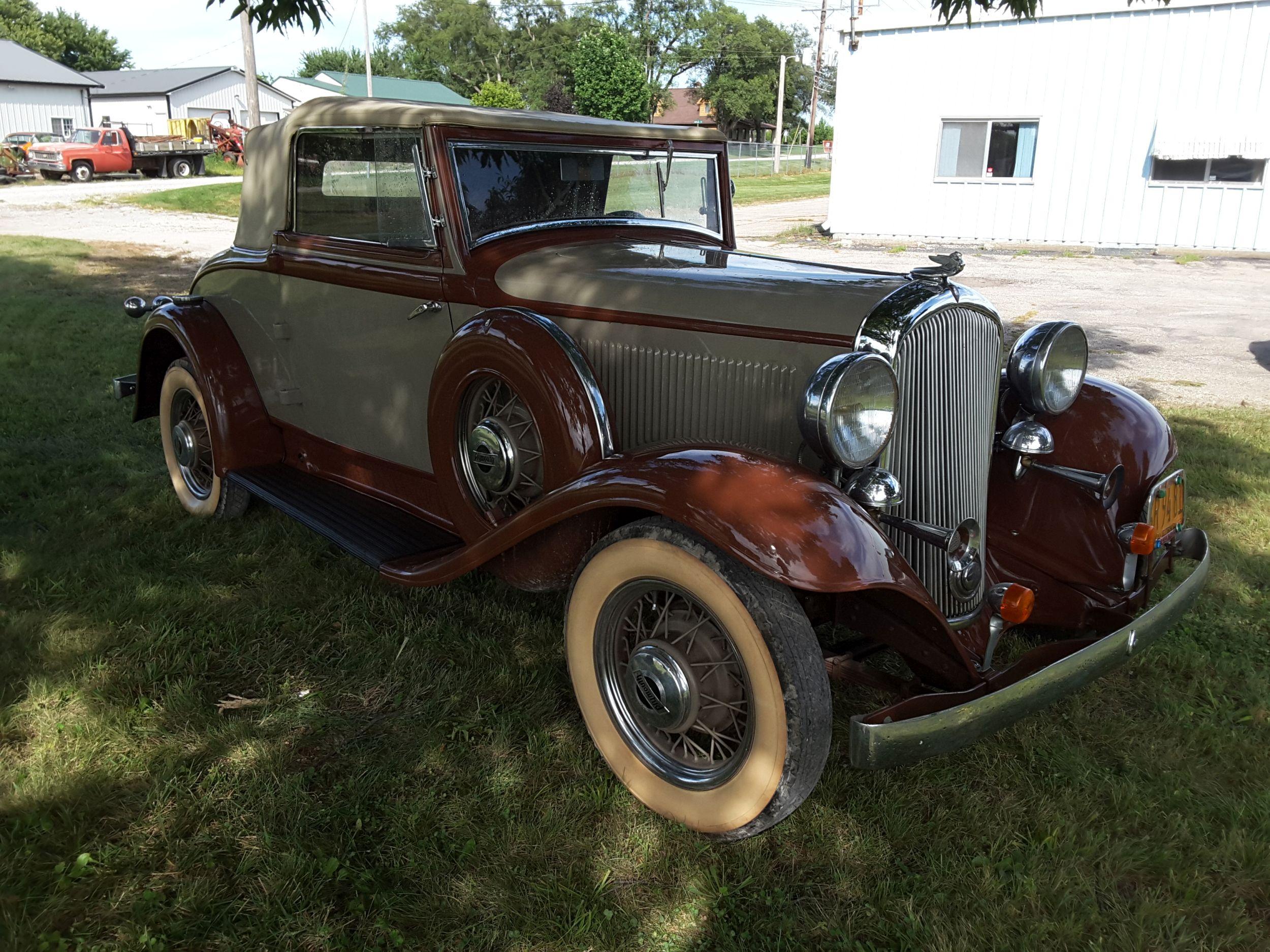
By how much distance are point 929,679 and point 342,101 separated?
9.51 ft

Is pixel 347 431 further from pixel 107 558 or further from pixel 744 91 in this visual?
pixel 744 91

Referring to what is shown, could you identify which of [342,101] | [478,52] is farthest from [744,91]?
[342,101]

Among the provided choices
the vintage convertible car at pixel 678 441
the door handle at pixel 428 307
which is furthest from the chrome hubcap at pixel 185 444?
the door handle at pixel 428 307

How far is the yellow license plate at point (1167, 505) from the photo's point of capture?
290 cm

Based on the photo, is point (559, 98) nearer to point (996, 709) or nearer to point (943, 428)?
point (943, 428)

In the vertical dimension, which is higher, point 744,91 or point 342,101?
point 744,91

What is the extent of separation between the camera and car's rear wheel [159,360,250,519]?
4195 mm

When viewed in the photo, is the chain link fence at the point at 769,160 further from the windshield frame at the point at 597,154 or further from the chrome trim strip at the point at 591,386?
the chrome trim strip at the point at 591,386

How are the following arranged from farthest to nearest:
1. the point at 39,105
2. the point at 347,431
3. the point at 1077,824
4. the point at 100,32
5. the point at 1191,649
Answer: the point at 100,32
the point at 39,105
the point at 347,431
the point at 1191,649
the point at 1077,824

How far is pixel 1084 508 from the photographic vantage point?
2.97 metres

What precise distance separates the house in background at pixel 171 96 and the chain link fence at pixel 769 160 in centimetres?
2231

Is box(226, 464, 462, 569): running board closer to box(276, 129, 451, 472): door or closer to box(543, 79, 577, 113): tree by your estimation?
box(276, 129, 451, 472): door

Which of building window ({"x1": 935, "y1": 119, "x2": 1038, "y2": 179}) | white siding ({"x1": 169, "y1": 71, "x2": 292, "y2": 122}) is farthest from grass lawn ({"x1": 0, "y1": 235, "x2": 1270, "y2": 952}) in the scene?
white siding ({"x1": 169, "y1": 71, "x2": 292, "y2": 122})

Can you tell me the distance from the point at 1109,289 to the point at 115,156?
27591 mm
